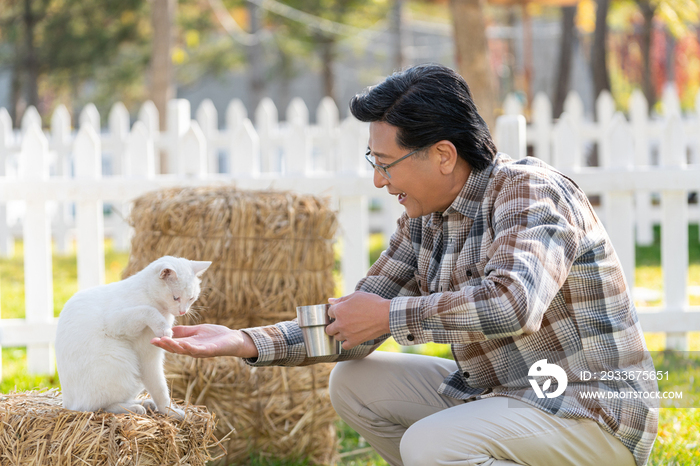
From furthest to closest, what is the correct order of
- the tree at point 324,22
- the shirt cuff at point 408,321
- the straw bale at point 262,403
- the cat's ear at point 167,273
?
1. the tree at point 324,22
2. the straw bale at point 262,403
3. the cat's ear at point 167,273
4. the shirt cuff at point 408,321

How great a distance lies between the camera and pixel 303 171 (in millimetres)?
4562

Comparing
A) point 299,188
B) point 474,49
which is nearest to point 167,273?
point 299,188

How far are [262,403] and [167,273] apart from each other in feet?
3.35

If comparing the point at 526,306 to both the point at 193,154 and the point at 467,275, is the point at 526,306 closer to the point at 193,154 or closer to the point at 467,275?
the point at 467,275

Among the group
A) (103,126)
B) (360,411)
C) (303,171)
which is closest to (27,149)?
(303,171)

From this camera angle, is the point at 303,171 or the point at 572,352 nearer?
the point at 572,352

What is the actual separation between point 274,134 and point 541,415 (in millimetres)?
5566

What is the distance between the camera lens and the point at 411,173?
7.11 ft

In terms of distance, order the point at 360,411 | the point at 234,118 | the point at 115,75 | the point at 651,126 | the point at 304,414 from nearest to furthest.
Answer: the point at 360,411 < the point at 304,414 < the point at 234,118 < the point at 651,126 < the point at 115,75

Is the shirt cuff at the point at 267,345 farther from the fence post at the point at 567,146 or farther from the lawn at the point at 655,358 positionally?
the fence post at the point at 567,146

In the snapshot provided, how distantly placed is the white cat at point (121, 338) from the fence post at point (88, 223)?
222 cm

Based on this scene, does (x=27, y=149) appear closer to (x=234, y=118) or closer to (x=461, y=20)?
(x=234, y=118)

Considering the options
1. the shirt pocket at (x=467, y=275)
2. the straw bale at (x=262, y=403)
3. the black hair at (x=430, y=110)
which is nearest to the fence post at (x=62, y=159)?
the straw bale at (x=262, y=403)

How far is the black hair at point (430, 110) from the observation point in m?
2.09
